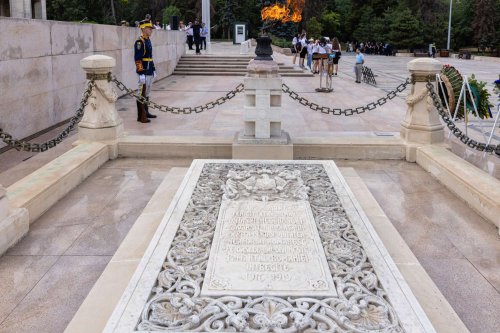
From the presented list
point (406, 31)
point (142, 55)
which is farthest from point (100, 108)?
point (406, 31)

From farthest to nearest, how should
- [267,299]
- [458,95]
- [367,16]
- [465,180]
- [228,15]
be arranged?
[367,16], [228,15], [458,95], [465,180], [267,299]

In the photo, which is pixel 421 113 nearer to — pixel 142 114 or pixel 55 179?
pixel 55 179

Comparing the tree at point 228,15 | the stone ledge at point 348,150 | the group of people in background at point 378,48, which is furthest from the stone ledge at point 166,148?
the group of people in background at point 378,48

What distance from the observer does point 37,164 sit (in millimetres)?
8219

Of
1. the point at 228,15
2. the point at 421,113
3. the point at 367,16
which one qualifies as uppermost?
the point at 367,16

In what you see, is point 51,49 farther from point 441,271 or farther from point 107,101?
point 441,271

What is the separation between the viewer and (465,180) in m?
6.69

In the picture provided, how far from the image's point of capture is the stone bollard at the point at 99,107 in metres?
8.78

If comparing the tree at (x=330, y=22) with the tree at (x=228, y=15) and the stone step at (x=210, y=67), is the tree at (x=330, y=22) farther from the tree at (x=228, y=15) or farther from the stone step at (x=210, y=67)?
the stone step at (x=210, y=67)

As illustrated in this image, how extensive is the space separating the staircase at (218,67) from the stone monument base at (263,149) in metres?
17.5

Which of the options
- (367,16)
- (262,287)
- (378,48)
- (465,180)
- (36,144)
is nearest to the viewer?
(262,287)

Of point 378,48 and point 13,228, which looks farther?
point 378,48

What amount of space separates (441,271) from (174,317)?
260 centimetres

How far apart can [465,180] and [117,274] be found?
15.0ft
